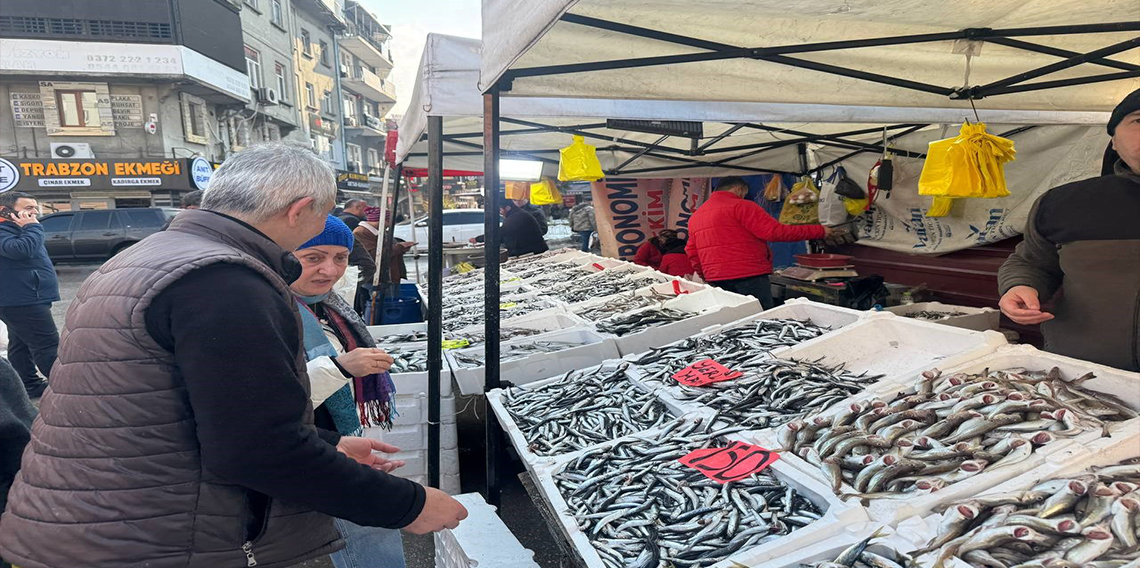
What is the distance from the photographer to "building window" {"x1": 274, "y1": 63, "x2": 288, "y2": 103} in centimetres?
3161

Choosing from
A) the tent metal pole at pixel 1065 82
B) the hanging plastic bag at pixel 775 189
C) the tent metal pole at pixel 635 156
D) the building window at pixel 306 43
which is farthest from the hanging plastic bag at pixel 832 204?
the building window at pixel 306 43

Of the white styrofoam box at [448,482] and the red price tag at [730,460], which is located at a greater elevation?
the red price tag at [730,460]

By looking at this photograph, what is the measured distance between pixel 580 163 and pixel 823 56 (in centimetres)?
264

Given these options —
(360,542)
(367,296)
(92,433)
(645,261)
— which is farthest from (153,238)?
(645,261)

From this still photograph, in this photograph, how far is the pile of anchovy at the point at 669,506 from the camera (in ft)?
6.27

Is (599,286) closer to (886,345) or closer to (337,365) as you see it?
(886,345)

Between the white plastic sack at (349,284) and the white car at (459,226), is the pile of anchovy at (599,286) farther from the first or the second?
the white car at (459,226)

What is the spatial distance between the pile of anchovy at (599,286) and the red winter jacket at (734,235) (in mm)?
685

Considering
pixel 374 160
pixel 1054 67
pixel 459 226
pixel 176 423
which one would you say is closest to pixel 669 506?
pixel 176 423

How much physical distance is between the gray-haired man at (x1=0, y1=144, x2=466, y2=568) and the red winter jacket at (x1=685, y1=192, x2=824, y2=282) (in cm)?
481

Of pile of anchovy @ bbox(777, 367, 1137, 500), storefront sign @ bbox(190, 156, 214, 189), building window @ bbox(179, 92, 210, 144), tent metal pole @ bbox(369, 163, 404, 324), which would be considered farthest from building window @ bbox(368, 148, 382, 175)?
pile of anchovy @ bbox(777, 367, 1137, 500)

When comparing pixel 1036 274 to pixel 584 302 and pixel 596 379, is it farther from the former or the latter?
pixel 584 302

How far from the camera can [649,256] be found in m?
9.22

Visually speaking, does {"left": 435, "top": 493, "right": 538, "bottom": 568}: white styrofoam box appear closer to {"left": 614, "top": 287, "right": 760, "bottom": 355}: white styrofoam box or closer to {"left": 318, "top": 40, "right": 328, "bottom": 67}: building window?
{"left": 614, "top": 287, "right": 760, "bottom": 355}: white styrofoam box
